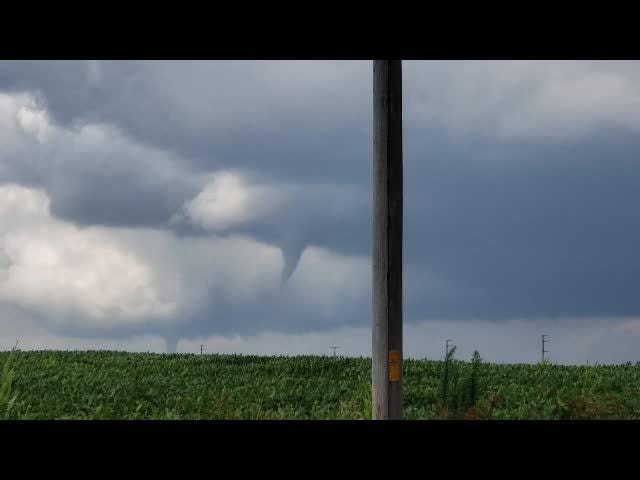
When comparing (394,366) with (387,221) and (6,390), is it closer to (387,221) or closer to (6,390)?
(387,221)

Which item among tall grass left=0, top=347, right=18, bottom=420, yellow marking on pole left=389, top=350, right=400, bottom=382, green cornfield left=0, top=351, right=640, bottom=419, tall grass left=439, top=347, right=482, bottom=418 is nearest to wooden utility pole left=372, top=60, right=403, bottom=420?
yellow marking on pole left=389, top=350, right=400, bottom=382

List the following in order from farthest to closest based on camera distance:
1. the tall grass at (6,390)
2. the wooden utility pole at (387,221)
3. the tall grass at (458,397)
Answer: the tall grass at (6,390)
the tall grass at (458,397)
the wooden utility pole at (387,221)

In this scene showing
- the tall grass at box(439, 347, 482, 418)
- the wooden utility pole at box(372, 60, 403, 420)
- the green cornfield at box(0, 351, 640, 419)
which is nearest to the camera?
the wooden utility pole at box(372, 60, 403, 420)

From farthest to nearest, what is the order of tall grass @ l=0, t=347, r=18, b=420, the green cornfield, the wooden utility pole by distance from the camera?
the green cornfield
tall grass @ l=0, t=347, r=18, b=420
the wooden utility pole

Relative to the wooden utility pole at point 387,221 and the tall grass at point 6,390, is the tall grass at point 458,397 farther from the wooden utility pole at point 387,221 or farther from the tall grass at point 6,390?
the tall grass at point 6,390

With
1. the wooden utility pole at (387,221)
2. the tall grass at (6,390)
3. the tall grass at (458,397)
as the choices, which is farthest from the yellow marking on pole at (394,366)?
the tall grass at (6,390)

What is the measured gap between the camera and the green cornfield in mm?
10070

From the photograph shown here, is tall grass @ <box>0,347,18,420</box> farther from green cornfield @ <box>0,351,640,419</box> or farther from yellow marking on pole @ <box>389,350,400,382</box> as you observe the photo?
yellow marking on pole @ <box>389,350,400,382</box>

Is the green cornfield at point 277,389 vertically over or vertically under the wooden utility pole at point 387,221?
under

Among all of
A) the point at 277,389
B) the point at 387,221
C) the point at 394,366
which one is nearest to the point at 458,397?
the point at 394,366

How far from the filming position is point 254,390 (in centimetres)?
1201

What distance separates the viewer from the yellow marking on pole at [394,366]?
6.74 metres
